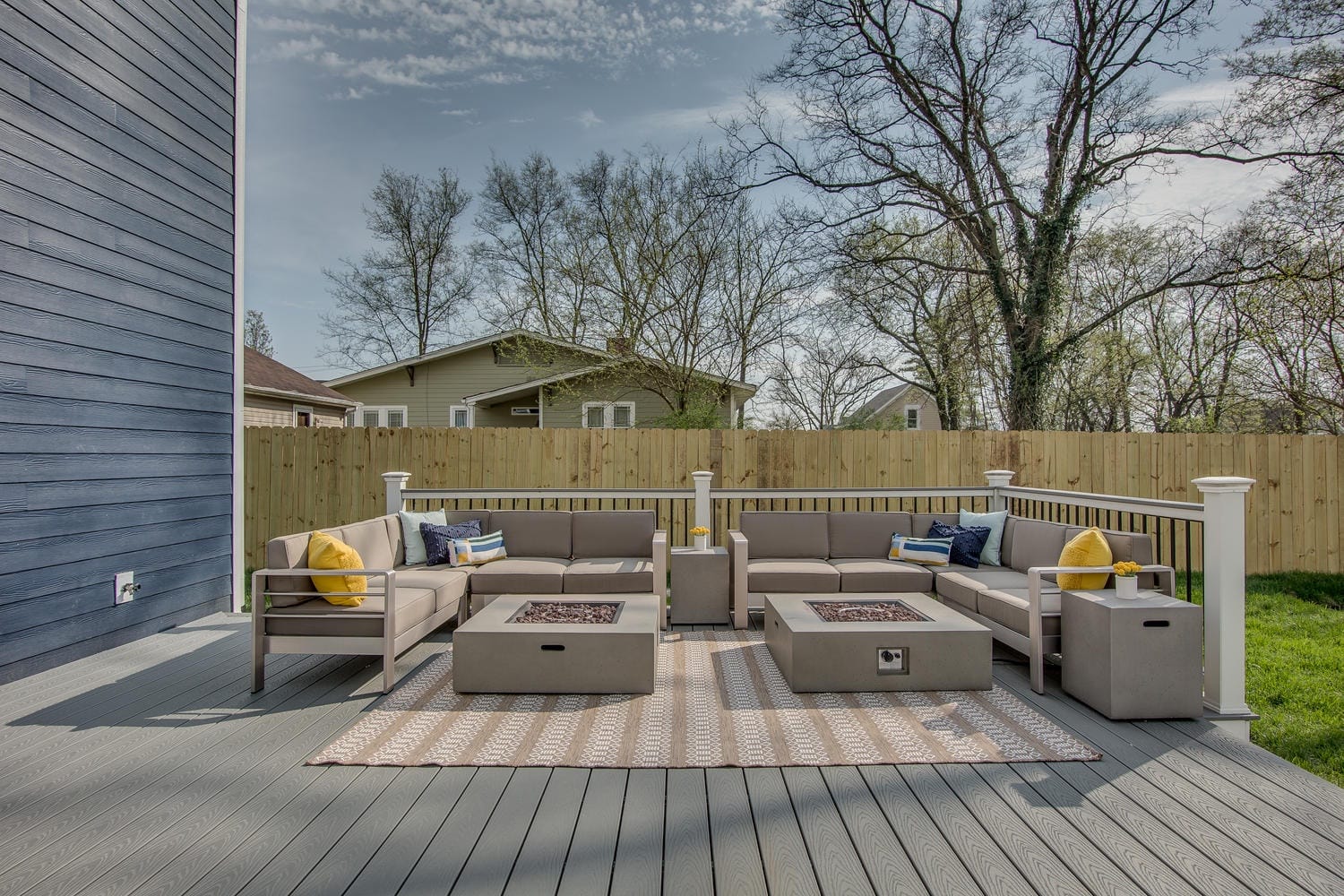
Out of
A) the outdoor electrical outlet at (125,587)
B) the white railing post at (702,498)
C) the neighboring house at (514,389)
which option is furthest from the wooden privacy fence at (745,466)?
the neighboring house at (514,389)

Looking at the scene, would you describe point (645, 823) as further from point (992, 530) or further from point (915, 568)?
point (992, 530)

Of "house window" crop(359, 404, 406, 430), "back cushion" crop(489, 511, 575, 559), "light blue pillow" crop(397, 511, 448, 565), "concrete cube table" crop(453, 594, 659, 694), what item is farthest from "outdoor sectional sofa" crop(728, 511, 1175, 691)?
"house window" crop(359, 404, 406, 430)

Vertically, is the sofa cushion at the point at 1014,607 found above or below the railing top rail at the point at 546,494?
below

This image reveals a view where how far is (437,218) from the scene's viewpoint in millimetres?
15055

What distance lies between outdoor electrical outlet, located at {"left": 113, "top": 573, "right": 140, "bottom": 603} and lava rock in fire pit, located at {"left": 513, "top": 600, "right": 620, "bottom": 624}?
8.39 feet

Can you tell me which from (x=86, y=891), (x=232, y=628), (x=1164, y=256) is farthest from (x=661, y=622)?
(x=1164, y=256)

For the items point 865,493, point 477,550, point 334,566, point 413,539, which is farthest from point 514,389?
point 334,566

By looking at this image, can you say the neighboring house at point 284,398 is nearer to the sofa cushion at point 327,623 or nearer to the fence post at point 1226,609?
the sofa cushion at point 327,623

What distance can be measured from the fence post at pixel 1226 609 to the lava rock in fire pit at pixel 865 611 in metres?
1.22

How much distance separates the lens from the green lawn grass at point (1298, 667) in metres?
2.94

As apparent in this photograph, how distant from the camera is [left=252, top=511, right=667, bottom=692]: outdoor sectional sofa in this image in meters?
3.41

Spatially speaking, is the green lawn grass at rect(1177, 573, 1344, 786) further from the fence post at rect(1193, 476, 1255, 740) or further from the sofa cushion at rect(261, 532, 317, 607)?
the sofa cushion at rect(261, 532, 317, 607)

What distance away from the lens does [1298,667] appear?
4.05m

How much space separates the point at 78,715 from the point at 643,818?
8.96 feet
